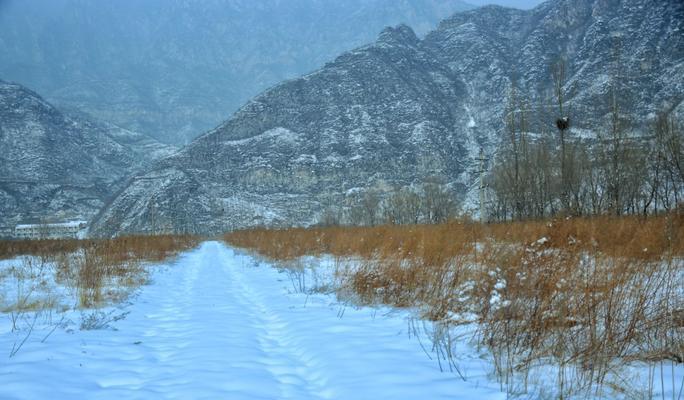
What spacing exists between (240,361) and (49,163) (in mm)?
121915

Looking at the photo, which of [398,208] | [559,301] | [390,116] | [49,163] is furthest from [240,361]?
[49,163]

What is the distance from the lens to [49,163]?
103000 millimetres

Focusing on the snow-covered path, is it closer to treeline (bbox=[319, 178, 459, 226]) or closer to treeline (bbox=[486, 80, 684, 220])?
treeline (bbox=[486, 80, 684, 220])

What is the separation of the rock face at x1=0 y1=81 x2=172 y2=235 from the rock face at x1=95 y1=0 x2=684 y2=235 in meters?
20.5

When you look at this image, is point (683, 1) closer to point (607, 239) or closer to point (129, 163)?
point (607, 239)

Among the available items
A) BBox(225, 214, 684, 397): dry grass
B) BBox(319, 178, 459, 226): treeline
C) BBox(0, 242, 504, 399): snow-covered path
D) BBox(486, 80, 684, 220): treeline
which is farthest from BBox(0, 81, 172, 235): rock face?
BBox(225, 214, 684, 397): dry grass

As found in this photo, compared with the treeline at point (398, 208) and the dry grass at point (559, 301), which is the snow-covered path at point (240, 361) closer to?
the dry grass at point (559, 301)

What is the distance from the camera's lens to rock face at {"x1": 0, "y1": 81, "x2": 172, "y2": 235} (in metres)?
92.2

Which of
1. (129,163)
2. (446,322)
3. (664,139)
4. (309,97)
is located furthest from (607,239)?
(129,163)

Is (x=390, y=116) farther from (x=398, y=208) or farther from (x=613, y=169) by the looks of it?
(x=613, y=169)

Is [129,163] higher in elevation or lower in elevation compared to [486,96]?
lower

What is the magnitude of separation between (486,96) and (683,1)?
1753 inches

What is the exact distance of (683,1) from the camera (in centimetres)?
8200

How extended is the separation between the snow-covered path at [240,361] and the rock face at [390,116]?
73.3 m
